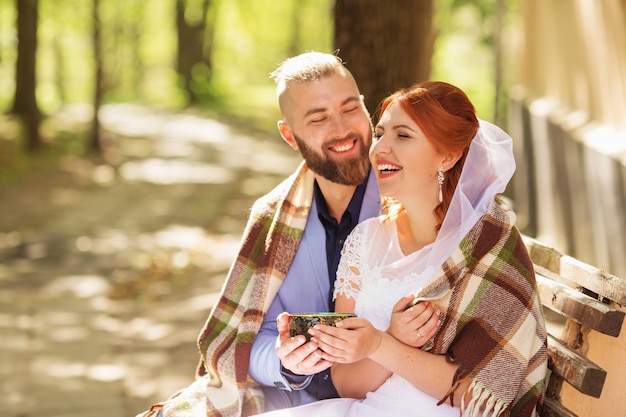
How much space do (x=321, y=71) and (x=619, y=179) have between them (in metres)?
4.83

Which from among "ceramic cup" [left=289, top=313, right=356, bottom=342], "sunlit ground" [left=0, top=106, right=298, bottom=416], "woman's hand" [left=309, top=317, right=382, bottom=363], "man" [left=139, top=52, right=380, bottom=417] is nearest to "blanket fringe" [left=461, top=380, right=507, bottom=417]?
"woman's hand" [left=309, top=317, right=382, bottom=363]

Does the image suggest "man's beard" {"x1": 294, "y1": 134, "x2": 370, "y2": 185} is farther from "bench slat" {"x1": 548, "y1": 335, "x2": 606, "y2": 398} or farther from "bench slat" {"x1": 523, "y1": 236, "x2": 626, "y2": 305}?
"bench slat" {"x1": 548, "y1": 335, "x2": 606, "y2": 398}

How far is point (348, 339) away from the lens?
9.21ft

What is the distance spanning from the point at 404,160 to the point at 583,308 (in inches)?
29.2

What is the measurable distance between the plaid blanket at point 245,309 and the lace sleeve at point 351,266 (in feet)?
0.90

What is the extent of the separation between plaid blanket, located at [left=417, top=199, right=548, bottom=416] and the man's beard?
74cm

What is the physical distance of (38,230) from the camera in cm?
1188

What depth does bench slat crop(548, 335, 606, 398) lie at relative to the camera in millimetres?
2740

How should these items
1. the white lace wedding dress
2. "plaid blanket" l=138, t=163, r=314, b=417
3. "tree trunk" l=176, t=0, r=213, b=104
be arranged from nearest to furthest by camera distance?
1. the white lace wedding dress
2. "plaid blanket" l=138, t=163, r=314, b=417
3. "tree trunk" l=176, t=0, r=213, b=104

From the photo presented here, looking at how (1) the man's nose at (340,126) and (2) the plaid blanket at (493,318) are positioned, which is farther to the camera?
(1) the man's nose at (340,126)

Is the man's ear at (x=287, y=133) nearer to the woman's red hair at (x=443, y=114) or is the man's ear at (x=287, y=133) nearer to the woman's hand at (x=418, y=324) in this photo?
the woman's red hair at (x=443, y=114)

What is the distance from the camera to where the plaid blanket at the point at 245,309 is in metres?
3.53

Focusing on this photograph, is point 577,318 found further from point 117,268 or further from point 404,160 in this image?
point 117,268

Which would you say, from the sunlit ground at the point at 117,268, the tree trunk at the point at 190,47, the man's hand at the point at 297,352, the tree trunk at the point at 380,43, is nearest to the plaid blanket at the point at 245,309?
the man's hand at the point at 297,352
